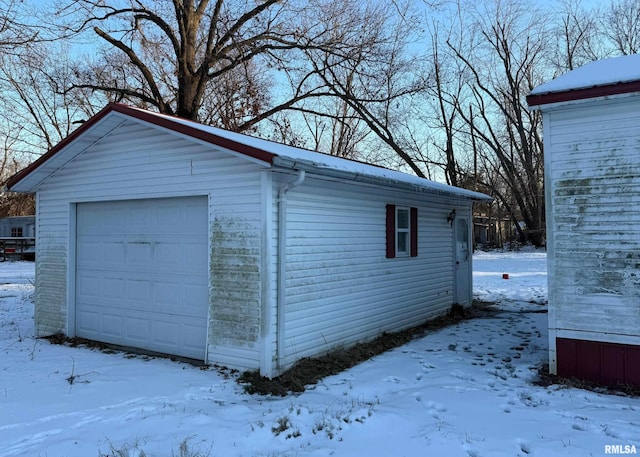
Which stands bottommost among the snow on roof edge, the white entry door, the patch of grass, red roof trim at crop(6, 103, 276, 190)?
the patch of grass

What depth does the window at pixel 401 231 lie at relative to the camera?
28.7 feet

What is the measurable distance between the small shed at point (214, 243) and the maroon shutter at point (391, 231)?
3 cm


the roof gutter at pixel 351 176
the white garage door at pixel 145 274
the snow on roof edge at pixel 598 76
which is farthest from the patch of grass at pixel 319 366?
the snow on roof edge at pixel 598 76

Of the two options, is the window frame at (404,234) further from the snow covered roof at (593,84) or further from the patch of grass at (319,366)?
the snow covered roof at (593,84)

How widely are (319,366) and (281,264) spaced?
4.94 ft

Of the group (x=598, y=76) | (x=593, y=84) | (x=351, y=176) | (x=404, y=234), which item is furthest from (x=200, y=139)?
(x=598, y=76)

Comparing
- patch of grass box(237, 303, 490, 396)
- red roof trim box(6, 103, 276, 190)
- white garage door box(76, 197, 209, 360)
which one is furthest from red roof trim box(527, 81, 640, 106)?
white garage door box(76, 197, 209, 360)

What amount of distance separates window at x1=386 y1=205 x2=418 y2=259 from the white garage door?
3568 mm

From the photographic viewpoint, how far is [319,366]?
6.36 meters

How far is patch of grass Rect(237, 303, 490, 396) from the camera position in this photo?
5.53m

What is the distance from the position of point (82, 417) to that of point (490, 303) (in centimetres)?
1029

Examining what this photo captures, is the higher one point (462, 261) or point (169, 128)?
point (169, 128)

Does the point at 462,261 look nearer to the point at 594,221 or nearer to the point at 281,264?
the point at 594,221

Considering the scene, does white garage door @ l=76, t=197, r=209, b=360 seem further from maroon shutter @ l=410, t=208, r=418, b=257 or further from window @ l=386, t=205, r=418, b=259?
maroon shutter @ l=410, t=208, r=418, b=257
